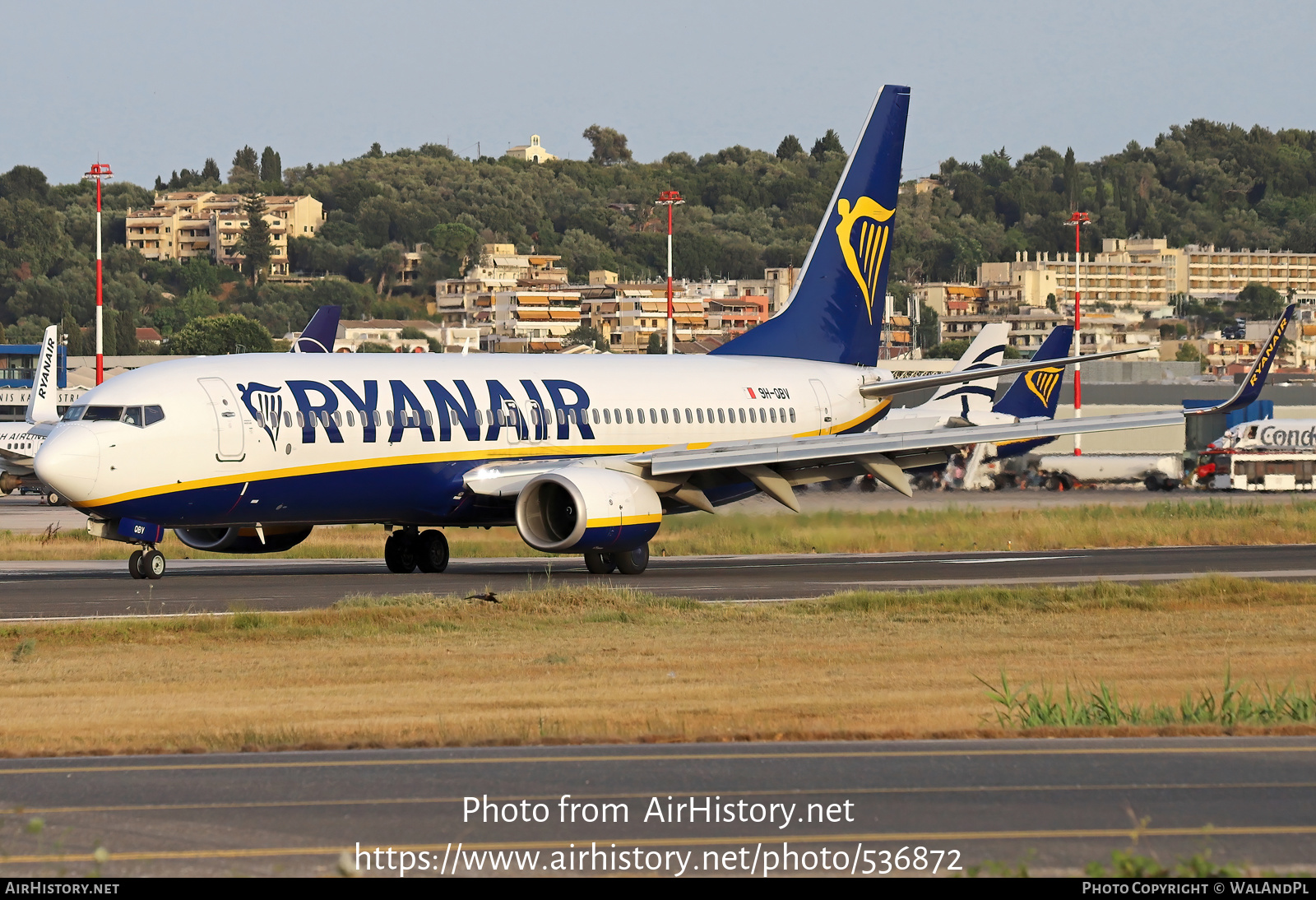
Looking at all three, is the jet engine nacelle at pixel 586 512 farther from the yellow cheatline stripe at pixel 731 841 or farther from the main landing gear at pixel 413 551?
the yellow cheatline stripe at pixel 731 841

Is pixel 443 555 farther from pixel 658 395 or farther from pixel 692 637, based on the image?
pixel 692 637

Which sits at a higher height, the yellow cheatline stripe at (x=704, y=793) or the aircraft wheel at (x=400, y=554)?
the yellow cheatline stripe at (x=704, y=793)

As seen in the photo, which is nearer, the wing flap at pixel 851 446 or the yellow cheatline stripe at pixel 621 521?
the yellow cheatline stripe at pixel 621 521

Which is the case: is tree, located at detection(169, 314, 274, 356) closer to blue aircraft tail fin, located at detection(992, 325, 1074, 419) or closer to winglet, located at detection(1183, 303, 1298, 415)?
blue aircraft tail fin, located at detection(992, 325, 1074, 419)

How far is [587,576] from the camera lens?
35.2 metres

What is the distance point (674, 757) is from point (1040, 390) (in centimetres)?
4826

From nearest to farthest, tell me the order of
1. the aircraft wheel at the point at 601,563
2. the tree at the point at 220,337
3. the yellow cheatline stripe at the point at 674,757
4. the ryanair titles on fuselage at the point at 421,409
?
1. the yellow cheatline stripe at the point at 674,757
2. the ryanair titles on fuselage at the point at 421,409
3. the aircraft wheel at the point at 601,563
4. the tree at the point at 220,337

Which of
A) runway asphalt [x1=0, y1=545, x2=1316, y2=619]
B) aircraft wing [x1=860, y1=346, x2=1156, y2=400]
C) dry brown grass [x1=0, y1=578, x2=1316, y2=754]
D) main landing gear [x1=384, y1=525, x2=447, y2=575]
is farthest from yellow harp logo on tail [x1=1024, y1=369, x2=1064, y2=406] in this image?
dry brown grass [x1=0, y1=578, x2=1316, y2=754]

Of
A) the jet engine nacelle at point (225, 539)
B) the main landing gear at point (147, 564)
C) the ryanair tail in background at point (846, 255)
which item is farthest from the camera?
the ryanair tail in background at point (846, 255)

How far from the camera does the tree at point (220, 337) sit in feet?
609

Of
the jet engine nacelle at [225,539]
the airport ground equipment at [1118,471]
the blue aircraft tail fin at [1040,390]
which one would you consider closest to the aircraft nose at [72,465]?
the jet engine nacelle at [225,539]

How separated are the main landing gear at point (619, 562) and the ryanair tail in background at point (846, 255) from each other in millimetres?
8953

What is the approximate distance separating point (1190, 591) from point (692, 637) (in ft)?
32.2

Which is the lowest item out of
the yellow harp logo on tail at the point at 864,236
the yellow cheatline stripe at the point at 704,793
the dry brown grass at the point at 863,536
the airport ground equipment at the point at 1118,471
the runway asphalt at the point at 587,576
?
the airport ground equipment at the point at 1118,471
